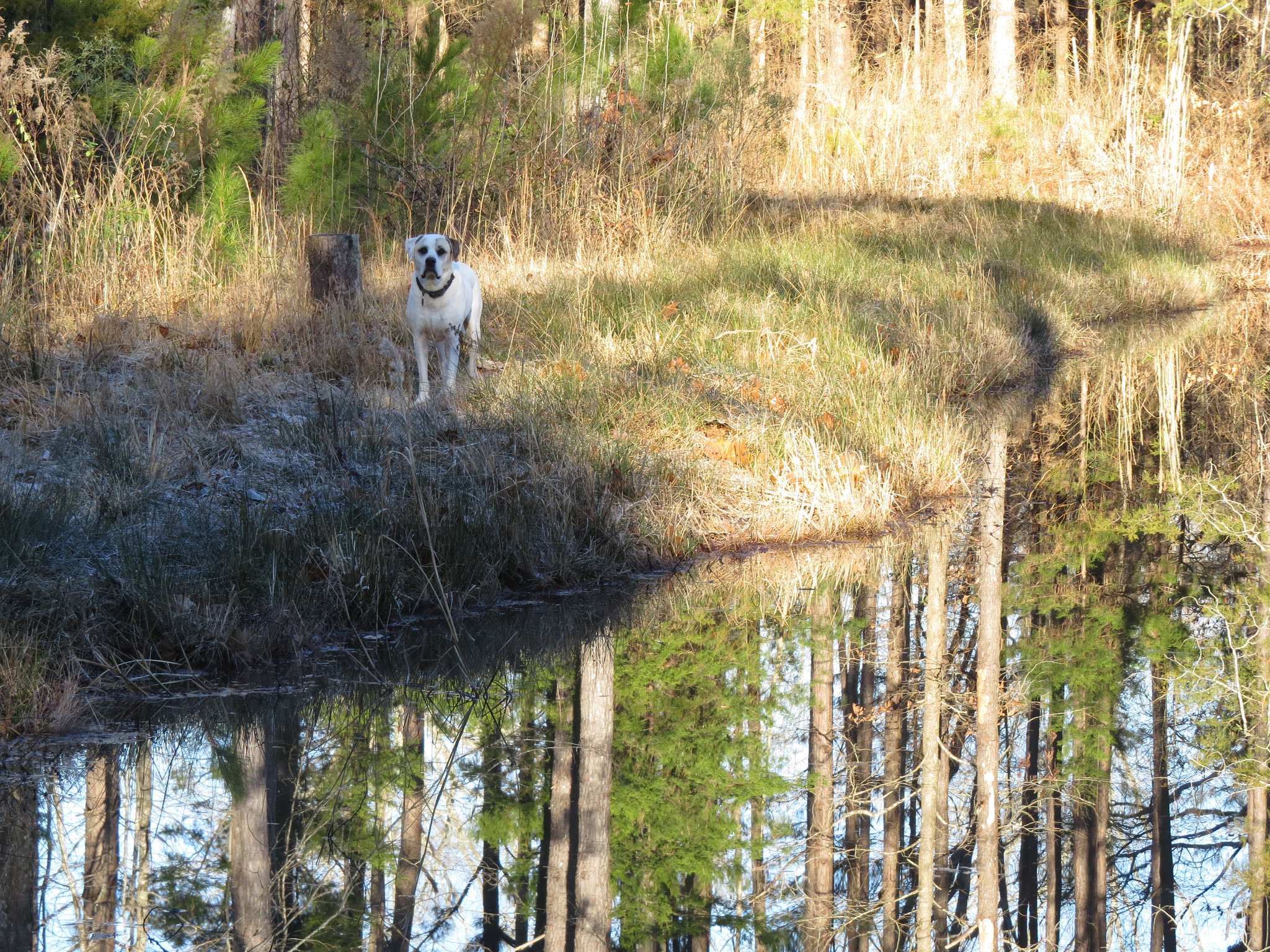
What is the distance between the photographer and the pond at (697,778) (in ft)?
9.43

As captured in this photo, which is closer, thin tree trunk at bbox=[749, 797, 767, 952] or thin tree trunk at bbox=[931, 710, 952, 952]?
thin tree trunk at bbox=[749, 797, 767, 952]

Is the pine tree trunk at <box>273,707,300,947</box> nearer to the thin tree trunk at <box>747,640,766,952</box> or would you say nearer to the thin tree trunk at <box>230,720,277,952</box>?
the thin tree trunk at <box>230,720,277,952</box>

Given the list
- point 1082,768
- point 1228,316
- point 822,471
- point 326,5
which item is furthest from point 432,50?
point 326,5

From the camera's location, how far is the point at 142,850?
292cm

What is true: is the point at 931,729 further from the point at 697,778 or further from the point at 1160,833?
the point at 697,778

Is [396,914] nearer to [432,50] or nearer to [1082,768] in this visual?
[1082,768]

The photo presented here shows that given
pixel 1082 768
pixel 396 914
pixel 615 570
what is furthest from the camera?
pixel 615 570

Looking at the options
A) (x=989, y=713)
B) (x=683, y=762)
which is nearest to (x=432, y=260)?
(x=683, y=762)

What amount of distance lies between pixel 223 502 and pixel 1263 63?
15887 millimetres

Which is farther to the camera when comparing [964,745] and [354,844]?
[964,745]

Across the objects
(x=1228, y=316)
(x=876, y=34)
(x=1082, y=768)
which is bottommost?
(x=1082, y=768)

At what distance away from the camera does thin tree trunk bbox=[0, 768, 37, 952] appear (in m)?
2.68

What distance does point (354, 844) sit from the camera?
299cm

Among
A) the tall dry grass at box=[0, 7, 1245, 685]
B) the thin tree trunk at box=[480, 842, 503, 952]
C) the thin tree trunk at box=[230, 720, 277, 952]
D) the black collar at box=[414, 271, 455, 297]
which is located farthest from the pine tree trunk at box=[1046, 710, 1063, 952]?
the black collar at box=[414, 271, 455, 297]
